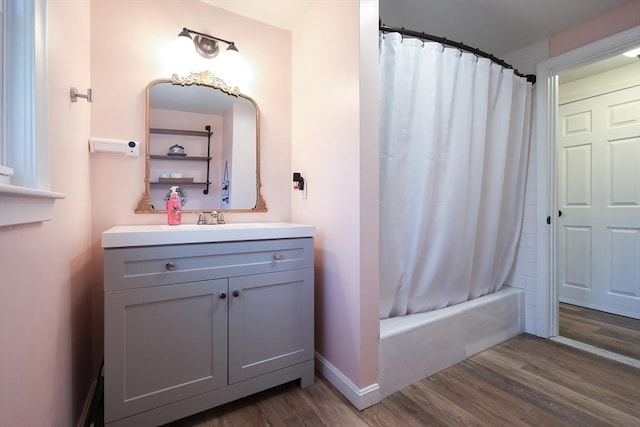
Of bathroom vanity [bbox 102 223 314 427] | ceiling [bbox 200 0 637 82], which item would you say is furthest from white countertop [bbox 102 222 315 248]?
ceiling [bbox 200 0 637 82]

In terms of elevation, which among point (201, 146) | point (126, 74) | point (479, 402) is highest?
point (126, 74)

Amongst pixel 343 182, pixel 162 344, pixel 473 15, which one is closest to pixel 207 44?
pixel 343 182

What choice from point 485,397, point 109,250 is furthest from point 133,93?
point 485,397

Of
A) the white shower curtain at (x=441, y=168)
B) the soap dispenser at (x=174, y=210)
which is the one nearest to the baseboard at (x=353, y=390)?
the white shower curtain at (x=441, y=168)

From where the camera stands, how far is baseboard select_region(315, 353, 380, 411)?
4.76 ft

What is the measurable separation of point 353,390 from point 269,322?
1.80 feet

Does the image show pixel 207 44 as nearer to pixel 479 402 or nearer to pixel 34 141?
pixel 34 141

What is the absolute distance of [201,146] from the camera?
175 cm

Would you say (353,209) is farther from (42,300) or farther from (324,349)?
(42,300)

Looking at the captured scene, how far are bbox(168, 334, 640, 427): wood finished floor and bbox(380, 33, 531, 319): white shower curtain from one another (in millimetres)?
453

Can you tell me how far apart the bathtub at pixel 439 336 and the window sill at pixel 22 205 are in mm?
1470

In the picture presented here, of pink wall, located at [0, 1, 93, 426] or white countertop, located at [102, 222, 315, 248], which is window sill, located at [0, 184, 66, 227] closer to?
pink wall, located at [0, 1, 93, 426]

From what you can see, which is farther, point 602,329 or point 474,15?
point 602,329

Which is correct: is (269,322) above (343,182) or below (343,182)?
below
